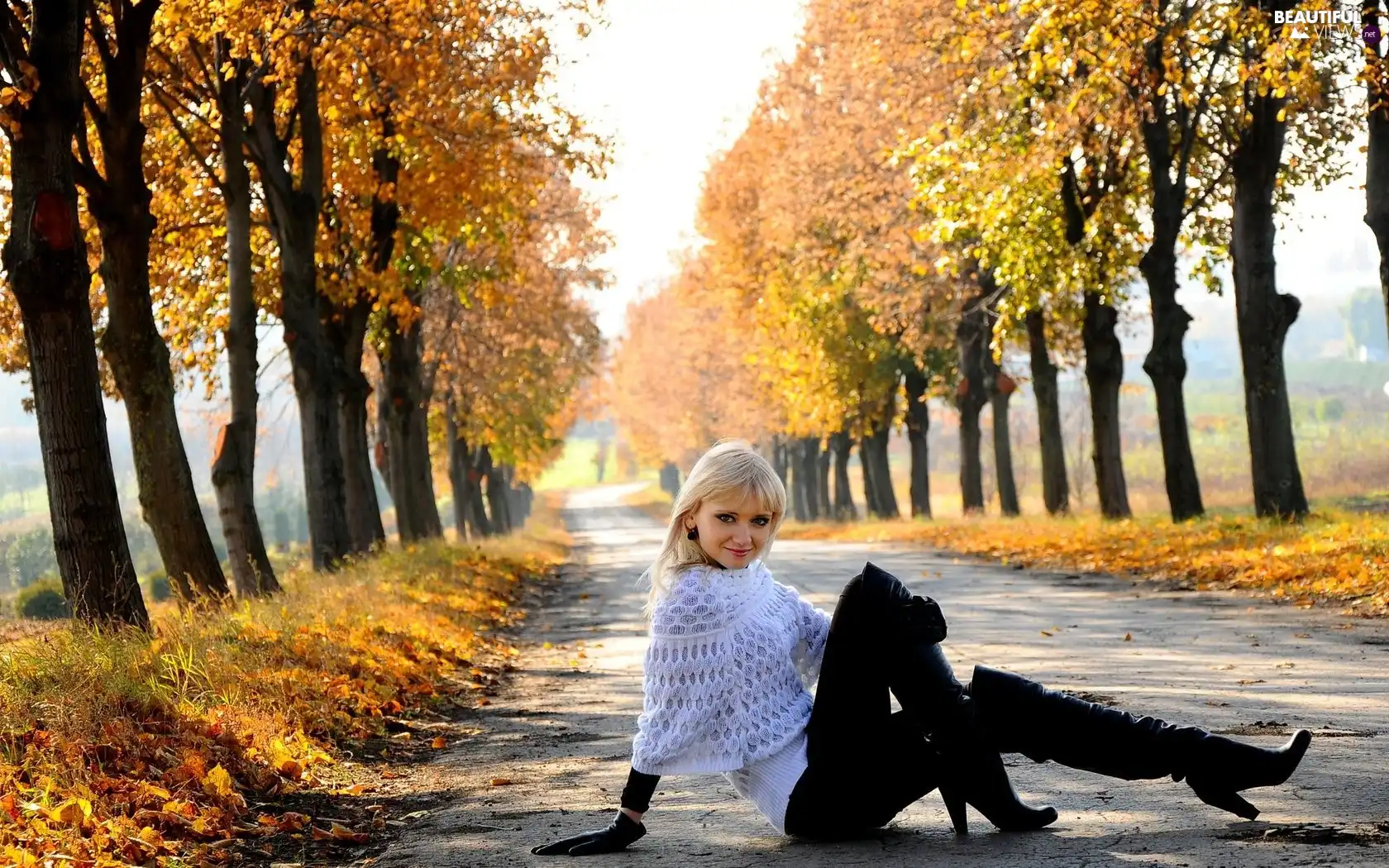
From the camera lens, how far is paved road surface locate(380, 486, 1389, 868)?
17.1 feet

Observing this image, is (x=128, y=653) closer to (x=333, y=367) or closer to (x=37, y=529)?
(x=333, y=367)

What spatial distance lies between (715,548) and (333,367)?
56.9 ft

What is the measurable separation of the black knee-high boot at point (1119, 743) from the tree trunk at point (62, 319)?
744 centimetres

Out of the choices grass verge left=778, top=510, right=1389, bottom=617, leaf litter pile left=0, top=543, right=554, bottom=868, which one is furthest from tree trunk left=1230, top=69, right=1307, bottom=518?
leaf litter pile left=0, top=543, right=554, bottom=868

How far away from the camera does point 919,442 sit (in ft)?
147

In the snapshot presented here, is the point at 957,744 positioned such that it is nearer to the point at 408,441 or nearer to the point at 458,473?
the point at 408,441

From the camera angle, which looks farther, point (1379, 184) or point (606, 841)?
point (1379, 184)

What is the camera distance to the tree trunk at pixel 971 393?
116ft

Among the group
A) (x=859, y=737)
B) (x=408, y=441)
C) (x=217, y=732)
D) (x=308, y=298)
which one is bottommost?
(x=217, y=732)

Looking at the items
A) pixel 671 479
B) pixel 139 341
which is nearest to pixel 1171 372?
pixel 139 341

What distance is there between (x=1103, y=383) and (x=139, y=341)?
17.7 meters

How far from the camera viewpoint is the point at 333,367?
22.2 metres

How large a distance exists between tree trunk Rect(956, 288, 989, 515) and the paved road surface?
1885 centimetres

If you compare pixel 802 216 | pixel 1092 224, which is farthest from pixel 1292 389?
pixel 1092 224
